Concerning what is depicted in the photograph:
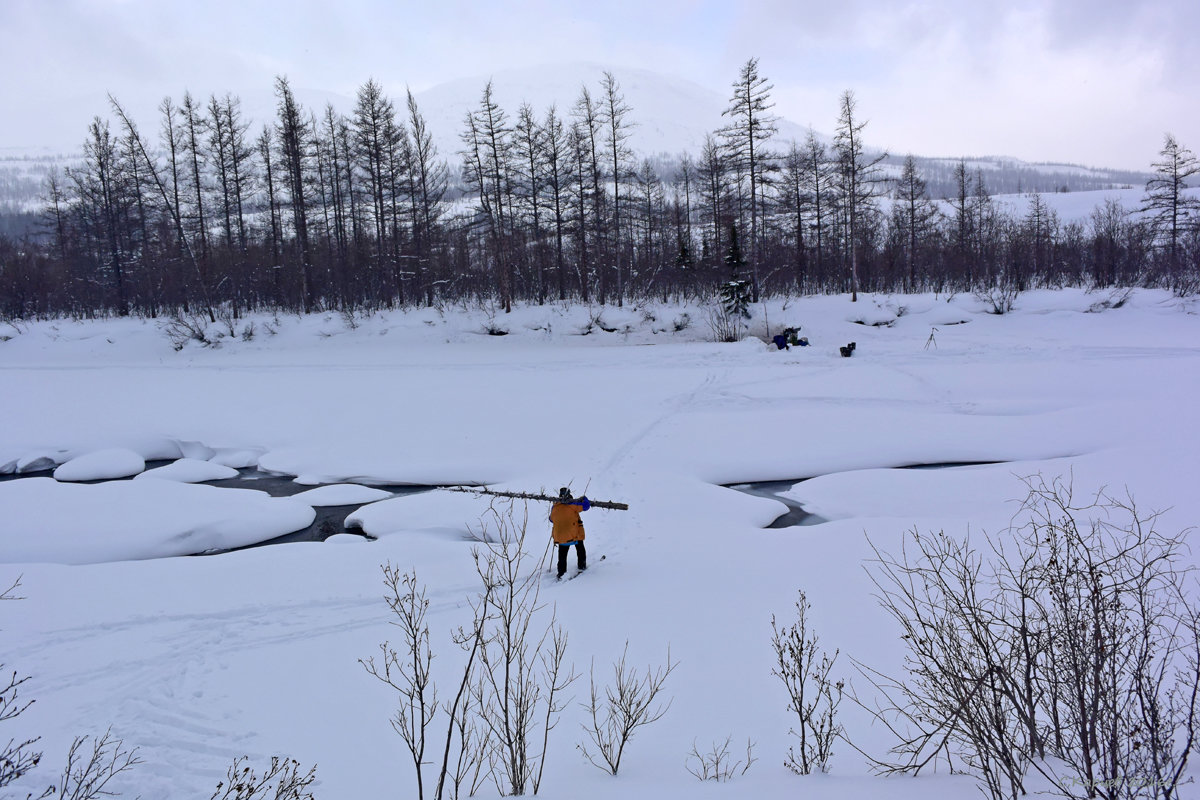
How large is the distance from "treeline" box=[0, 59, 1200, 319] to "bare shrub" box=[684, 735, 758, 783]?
23601 millimetres

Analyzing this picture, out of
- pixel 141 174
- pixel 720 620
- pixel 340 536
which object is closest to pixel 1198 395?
pixel 720 620

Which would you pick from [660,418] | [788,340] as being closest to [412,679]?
[660,418]

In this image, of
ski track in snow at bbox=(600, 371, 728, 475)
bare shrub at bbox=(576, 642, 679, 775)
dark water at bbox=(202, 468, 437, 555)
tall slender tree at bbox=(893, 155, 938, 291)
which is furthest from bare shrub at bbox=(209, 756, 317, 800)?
tall slender tree at bbox=(893, 155, 938, 291)

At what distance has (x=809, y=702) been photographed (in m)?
5.42

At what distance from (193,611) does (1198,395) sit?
20.7 m

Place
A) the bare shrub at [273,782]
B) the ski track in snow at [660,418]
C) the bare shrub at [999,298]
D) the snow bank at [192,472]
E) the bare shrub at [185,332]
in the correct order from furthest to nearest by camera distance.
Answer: the bare shrub at [185,332] < the bare shrub at [999,298] < the snow bank at [192,472] < the ski track in snow at [660,418] < the bare shrub at [273,782]

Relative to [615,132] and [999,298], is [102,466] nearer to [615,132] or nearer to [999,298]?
[615,132]

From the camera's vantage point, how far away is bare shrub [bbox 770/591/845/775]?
385 centimetres

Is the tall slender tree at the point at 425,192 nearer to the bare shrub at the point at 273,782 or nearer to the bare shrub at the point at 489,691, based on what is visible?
the bare shrub at the point at 489,691

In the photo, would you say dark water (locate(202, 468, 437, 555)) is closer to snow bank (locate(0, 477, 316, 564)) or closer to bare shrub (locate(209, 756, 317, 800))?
snow bank (locate(0, 477, 316, 564))

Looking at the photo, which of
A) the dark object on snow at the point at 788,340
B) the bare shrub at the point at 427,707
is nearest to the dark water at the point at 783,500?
the bare shrub at the point at 427,707

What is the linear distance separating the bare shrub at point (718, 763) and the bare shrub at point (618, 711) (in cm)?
39

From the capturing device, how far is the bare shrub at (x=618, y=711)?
4.32 meters

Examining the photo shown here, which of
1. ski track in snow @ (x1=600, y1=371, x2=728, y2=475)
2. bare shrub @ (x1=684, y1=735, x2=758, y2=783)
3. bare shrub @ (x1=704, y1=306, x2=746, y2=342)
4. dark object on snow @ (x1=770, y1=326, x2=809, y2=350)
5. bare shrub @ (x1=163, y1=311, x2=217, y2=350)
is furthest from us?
bare shrub @ (x1=163, y1=311, x2=217, y2=350)
